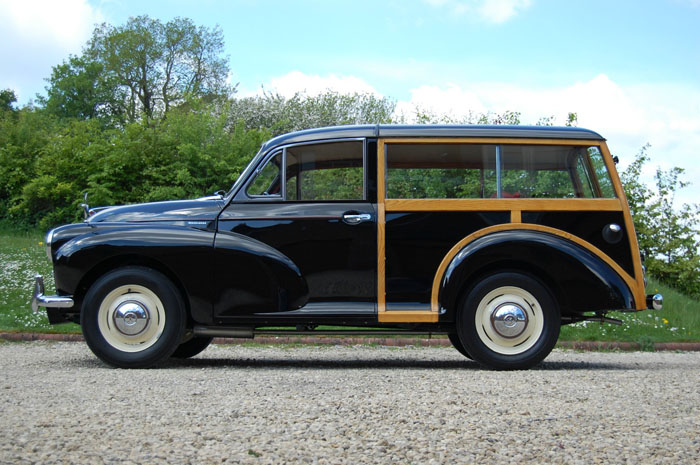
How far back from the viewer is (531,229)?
22.6 ft

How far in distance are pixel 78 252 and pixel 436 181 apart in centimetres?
356

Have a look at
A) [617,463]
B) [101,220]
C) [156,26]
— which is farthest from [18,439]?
[156,26]

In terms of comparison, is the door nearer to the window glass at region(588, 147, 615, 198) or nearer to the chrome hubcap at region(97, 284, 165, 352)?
the chrome hubcap at region(97, 284, 165, 352)

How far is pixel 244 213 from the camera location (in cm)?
696

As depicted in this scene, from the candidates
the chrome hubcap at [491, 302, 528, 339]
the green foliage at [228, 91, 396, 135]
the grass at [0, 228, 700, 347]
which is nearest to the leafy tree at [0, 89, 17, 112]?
the green foliage at [228, 91, 396, 135]

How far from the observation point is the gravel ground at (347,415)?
362 cm

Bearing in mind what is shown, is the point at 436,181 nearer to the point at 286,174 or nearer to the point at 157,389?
the point at 286,174

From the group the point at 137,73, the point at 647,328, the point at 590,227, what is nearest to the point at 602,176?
the point at 590,227

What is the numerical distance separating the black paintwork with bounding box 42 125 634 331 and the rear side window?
0.24 metres

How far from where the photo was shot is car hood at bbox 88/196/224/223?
23.1 feet

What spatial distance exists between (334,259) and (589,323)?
7236 millimetres

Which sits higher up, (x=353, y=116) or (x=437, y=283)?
(x=353, y=116)

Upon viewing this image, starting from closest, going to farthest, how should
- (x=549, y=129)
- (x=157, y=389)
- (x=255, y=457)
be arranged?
1. (x=255, y=457)
2. (x=157, y=389)
3. (x=549, y=129)

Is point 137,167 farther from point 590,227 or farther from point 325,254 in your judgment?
point 590,227
